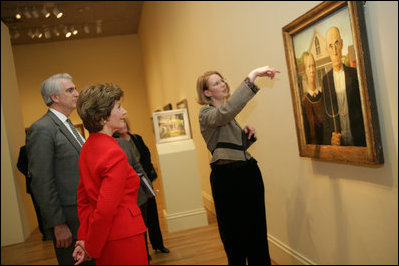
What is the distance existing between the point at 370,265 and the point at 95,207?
10.1ft

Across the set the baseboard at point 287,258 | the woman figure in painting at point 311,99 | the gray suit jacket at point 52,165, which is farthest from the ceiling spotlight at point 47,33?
the baseboard at point 287,258

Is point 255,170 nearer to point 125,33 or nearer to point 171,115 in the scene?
point 171,115

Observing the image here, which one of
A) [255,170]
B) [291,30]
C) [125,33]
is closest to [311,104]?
[291,30]

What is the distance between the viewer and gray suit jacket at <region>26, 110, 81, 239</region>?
2.34ft

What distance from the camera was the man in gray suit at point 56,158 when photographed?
2.34ft

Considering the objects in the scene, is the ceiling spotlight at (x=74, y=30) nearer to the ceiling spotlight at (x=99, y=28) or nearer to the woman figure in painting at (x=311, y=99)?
the ceiling spotlight at (x=99, y=28)

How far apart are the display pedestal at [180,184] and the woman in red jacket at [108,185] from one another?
0.30 m

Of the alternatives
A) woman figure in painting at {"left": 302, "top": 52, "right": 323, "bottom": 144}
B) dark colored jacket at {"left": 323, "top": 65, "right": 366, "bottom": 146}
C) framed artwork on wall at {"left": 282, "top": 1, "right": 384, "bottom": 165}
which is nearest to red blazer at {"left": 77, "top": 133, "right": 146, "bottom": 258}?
woman figure in painting at {"left": 302, "top": 52, "right": 323, "bottom": 144}

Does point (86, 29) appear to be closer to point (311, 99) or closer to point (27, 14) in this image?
point (27, 14)

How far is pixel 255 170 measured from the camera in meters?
0.87

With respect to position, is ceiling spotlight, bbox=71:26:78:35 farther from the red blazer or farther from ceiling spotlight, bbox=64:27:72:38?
the red blazer

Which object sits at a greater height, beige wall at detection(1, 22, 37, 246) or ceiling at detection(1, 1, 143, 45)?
ceiling at detection(1, 1, 143, 45)

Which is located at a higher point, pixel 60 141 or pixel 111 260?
pixel 60 141

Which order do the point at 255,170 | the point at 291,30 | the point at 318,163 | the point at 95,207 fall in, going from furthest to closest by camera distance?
the point at 318,163
the point at 291,30
the point at 255,170
the point at 95,207
